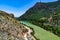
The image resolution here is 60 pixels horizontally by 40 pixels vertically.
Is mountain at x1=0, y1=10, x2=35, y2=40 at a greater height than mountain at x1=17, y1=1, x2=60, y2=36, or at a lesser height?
greater

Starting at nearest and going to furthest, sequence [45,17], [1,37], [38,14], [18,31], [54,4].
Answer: [1,37], [18,31], [45,17], [38,14], [54,4]

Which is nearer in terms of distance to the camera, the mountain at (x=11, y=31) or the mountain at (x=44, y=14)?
the mountain at (x=11, y=31)

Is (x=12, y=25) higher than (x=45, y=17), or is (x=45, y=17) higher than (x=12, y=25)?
(x=12, y=25)

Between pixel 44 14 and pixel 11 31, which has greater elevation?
pixel 11 31

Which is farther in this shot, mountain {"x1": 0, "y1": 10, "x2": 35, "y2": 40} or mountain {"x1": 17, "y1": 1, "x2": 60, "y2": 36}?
mountain {"x1": 17, "y1": 1, "x2": 60, "y2": 36}

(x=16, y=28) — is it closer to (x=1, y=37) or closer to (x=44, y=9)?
(x=1, y=37)

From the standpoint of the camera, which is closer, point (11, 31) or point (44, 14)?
point (11, 31)

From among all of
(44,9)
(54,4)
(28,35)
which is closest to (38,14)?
(44,9)

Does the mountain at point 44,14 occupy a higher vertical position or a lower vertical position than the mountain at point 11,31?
lower
